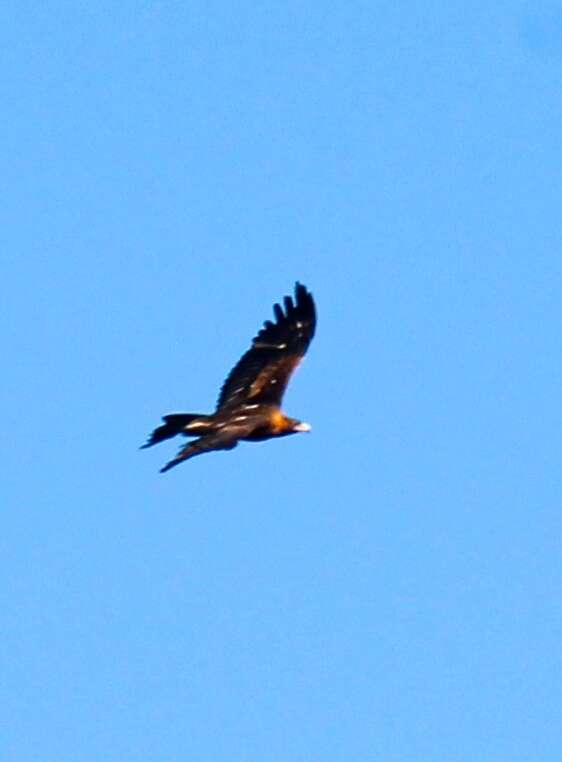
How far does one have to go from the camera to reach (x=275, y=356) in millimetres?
37344

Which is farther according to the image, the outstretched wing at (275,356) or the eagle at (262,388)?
the outstretched wing at (275,356)

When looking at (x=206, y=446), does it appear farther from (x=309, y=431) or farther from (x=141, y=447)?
(x=309, y=431)

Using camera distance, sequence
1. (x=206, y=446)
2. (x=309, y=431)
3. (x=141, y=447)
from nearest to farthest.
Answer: (x=206, y=446) < (x=141, y=447) < (x=309, y=431)

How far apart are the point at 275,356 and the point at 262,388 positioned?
870 millimetres

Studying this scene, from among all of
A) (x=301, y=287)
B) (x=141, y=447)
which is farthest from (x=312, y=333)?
(x=141, y=447)

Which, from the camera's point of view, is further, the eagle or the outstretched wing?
the outstretched wing

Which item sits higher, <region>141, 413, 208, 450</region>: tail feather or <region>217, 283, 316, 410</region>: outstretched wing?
<region>217, 283, 316, 410</region>: outstretched wing

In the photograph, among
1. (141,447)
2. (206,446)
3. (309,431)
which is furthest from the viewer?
(309,431)

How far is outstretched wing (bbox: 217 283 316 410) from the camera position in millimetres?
36625

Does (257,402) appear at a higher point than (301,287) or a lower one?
lower

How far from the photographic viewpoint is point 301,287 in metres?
37.9

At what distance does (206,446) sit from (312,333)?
21.7 feet

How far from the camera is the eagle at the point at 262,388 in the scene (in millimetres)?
34125

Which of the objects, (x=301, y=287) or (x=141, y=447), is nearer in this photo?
(x=141, y=447)
